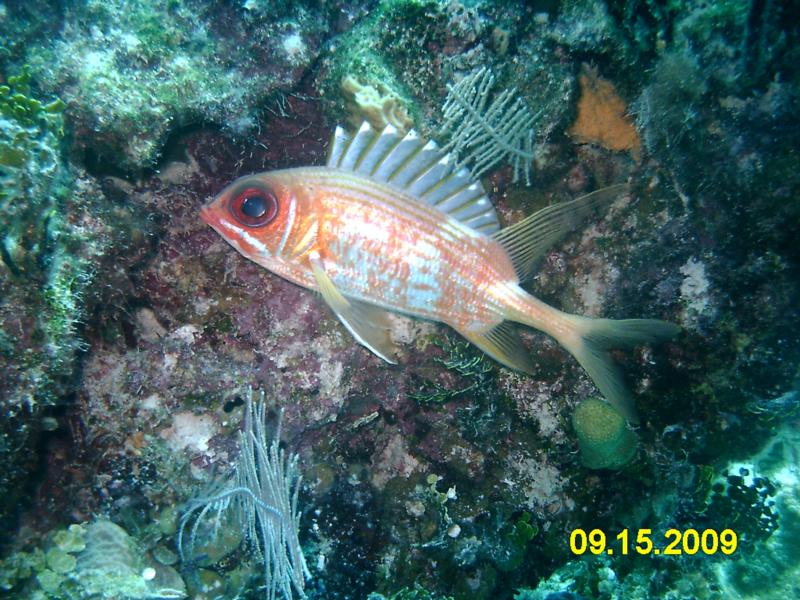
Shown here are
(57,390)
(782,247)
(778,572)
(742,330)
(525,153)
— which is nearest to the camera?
(57,390)

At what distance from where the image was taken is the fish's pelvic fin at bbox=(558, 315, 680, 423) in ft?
9.12

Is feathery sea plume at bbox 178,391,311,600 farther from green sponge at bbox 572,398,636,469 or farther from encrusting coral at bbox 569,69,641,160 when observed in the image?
encrusting coral at bbox 569,69,641,160

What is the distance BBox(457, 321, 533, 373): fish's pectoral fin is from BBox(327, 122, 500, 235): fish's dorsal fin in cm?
80

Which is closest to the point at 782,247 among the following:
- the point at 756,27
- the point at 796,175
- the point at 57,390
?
the point at 796,175

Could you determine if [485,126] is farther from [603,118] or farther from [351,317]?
[351,317]

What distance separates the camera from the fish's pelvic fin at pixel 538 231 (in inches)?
105

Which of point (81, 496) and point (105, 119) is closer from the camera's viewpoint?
point (105, 119)

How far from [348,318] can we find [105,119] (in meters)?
2.12

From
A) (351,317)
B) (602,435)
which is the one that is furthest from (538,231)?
(602,435)

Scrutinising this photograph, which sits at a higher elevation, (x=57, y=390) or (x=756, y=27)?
(x=756, y=27)

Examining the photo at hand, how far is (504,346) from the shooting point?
10.1ft

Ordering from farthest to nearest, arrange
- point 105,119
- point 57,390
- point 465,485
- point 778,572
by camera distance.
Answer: point 778,572, point 465,485, point 105,119, point 57,390

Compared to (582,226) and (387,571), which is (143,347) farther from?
(582,226)

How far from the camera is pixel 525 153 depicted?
3432 mm
